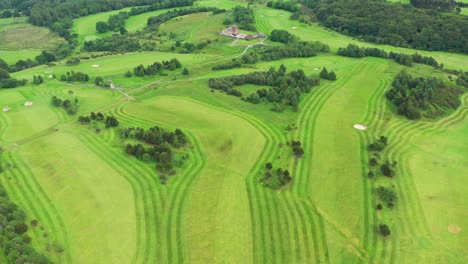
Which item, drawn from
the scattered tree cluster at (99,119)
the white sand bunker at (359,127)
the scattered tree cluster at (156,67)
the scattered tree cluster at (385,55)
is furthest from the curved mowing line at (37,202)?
the scattered tree cluster at (385,55)

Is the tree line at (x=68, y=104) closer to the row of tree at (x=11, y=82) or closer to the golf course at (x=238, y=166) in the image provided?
the golf course at (x=238, y=166)

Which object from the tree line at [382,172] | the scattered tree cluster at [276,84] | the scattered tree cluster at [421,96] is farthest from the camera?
the scattered tree cluster at [276,84]

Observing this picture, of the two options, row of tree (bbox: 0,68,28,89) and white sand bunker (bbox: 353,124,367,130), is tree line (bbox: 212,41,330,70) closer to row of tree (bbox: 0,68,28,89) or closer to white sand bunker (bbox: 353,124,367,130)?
white sand bunker (bbox: 353,124,367,130)

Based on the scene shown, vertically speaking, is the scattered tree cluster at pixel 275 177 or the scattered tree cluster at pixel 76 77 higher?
the scattered tree cluster at pixel 76 77

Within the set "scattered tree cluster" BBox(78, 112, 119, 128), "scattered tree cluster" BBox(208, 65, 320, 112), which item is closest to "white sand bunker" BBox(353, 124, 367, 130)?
"scattered tree cluster" BBox(208, 65, 320, 112)

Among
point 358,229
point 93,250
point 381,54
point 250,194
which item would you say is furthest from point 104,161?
point 381,54

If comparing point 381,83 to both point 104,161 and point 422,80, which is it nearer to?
point 422,80
